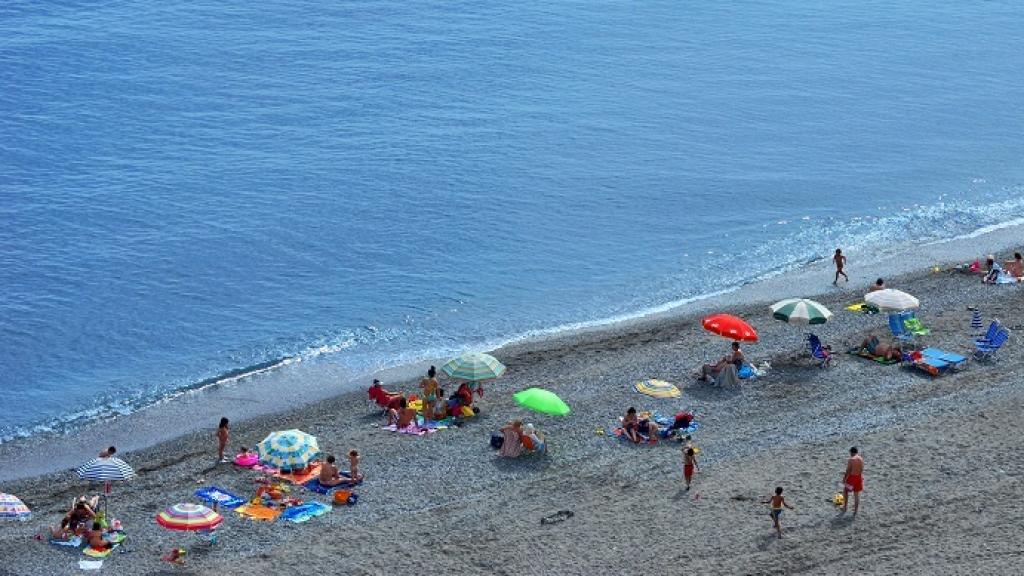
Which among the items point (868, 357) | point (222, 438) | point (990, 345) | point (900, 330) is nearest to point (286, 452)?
point (222, 438)

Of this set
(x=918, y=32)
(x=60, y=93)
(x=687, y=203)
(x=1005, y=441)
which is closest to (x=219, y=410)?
(x=1005, y=441)

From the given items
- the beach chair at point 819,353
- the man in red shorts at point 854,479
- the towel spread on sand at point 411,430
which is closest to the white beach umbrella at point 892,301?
the beach chair at point 819,353

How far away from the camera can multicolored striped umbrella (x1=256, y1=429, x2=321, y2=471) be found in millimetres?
29906

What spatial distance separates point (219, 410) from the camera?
37000 mm

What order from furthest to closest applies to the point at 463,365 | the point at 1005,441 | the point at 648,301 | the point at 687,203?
the point at 687,203 → the point at 648,301 → the point at 463,365 → the point at 1005,441

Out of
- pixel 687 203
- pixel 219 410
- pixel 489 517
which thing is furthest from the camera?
pixel 687 203

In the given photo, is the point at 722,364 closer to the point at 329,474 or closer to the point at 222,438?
the point at 329,474

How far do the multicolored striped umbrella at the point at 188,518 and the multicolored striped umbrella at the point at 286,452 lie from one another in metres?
2.76

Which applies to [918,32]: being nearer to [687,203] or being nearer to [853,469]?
[687,203]

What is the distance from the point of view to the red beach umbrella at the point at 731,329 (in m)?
35.5

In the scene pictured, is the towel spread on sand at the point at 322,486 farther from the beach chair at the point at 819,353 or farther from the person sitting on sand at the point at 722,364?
the beach chair at the point at 819,353

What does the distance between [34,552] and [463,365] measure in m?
11.2

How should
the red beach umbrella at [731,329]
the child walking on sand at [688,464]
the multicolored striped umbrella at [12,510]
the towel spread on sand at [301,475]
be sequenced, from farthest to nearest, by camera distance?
the red beach umbrella at [731,329] → the towel spread on sand at [301,475] → the child walking on sand at [688,464] → the multicolored striped umbrella at [12,510]

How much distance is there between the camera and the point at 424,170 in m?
56.9
